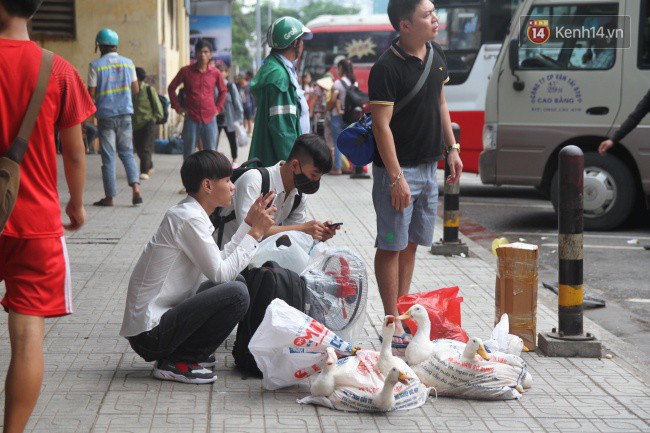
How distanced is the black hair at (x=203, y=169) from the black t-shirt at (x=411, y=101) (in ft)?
3.59

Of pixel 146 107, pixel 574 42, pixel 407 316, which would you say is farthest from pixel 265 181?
pixel 146 107

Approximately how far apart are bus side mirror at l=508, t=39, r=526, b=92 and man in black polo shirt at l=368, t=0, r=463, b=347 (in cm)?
491

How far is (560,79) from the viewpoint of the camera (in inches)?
409

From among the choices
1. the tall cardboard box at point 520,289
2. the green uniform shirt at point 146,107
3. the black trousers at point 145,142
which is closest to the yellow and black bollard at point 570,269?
the tall cardboard box at point 520,289

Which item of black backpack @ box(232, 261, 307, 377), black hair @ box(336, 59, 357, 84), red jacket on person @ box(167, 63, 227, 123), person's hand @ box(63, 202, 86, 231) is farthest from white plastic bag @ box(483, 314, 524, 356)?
black hair @ box(336, 59, 357, 84)

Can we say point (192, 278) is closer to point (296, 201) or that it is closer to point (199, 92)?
point (296, 201)

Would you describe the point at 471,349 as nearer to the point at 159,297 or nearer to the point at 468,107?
the point at 159,297

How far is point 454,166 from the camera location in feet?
18.7

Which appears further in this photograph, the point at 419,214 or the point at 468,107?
the point at 468,107

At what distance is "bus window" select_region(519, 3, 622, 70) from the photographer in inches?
407

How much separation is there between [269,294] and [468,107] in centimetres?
1009

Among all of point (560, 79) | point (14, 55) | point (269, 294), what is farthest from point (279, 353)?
point (560, 79)

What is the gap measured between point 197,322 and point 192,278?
247 millimetres

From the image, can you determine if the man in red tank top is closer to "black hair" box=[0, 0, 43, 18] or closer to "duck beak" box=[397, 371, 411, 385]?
"black hair" box=[0, 0, 43, 18]
